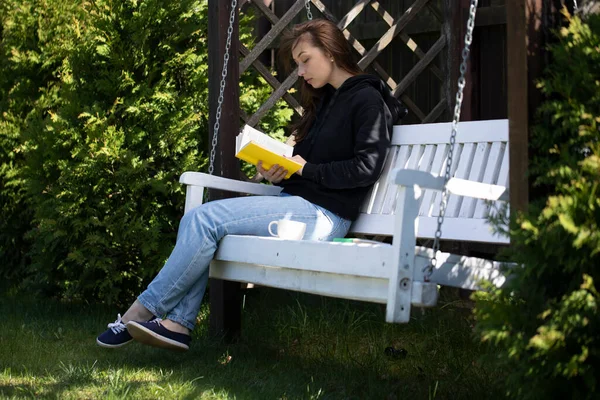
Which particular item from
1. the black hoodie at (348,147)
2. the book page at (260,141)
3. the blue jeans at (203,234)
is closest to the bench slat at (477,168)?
the black hoodie at (348,147)

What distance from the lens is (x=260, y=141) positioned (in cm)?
356

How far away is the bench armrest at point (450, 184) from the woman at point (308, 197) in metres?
0.79

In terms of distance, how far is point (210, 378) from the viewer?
3352 mm

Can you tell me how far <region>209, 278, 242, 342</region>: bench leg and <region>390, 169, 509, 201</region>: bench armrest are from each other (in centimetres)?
162

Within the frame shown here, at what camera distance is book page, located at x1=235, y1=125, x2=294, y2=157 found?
139 inches

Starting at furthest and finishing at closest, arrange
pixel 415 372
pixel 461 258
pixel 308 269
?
pixel 415 372 → pixel 308 269 → pixel 461 258

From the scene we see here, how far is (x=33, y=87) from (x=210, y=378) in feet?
9.83

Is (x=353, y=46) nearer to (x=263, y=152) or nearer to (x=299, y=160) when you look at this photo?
(x=299, y=160)

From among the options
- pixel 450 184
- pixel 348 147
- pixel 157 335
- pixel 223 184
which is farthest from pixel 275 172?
pixel 450 184

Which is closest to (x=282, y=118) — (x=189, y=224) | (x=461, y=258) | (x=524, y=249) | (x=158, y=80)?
(x=158, y=80)

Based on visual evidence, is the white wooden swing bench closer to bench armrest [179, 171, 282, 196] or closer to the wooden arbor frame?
bench armrest [179, 171, 282, 196]

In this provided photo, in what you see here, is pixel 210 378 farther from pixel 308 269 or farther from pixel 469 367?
pixel 469 367

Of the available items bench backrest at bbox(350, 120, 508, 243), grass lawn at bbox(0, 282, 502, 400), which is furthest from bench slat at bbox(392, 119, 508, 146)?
grass lawn at bbox(0, 282, 502, 400)

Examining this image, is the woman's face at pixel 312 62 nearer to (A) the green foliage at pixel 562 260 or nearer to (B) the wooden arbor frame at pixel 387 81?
(B) the wooden arbor frame at pixel 387 81
